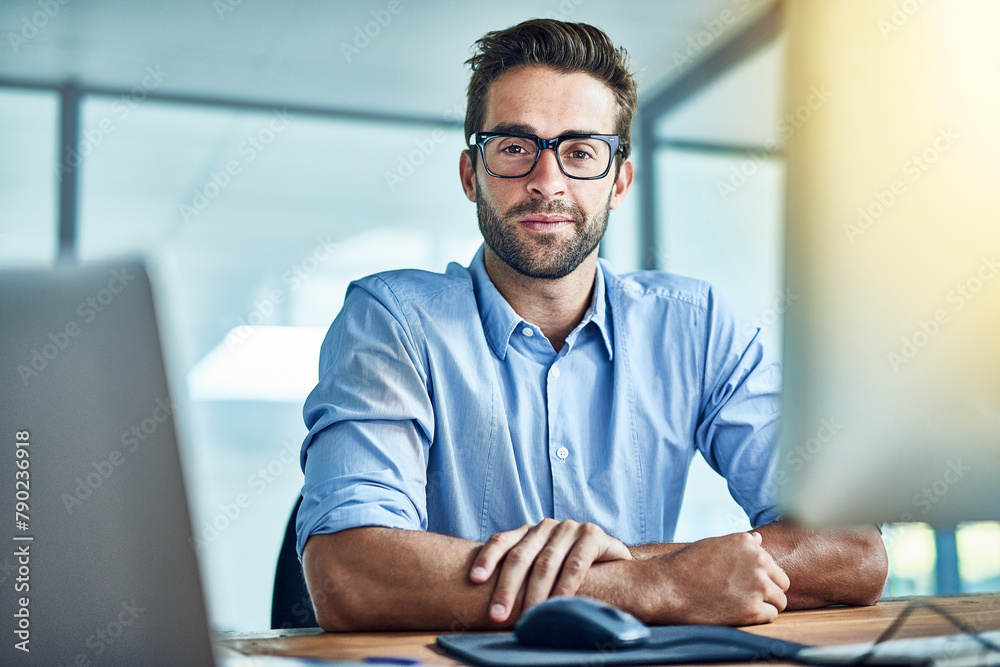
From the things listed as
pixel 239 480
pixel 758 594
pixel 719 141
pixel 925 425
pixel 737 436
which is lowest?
pixel 239 480

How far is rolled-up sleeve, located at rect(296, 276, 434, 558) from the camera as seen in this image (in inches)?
43.2

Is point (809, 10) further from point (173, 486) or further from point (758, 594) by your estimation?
point (758, 594)

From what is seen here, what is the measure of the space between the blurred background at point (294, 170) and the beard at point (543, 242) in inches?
102

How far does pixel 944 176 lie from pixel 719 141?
418 centimetres

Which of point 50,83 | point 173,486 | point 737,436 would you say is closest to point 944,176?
point 173,486

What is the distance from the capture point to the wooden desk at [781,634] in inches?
30.3

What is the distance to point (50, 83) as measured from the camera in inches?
164

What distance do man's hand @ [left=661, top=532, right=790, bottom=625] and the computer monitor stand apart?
1.26 feet
